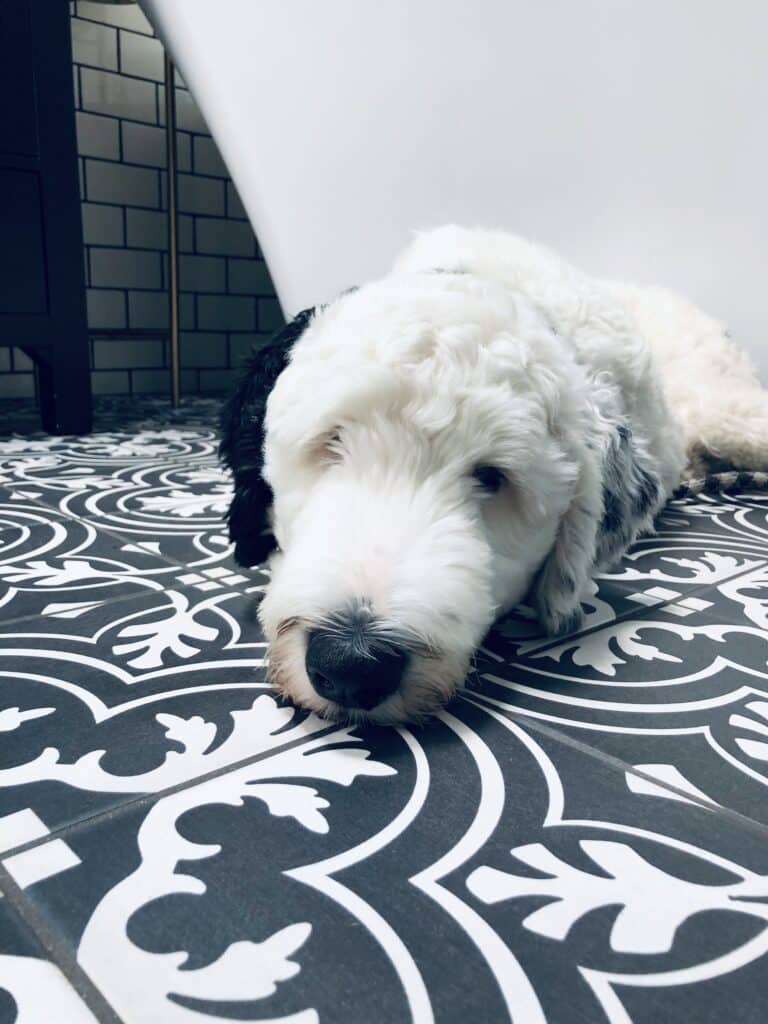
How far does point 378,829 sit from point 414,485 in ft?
1.26

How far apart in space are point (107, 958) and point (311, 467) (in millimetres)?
588

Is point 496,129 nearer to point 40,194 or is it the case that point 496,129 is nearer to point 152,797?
point 40,194

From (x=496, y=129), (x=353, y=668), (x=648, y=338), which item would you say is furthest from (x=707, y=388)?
(x=353, y=668)

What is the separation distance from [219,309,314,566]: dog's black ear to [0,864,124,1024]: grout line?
0.61 meters

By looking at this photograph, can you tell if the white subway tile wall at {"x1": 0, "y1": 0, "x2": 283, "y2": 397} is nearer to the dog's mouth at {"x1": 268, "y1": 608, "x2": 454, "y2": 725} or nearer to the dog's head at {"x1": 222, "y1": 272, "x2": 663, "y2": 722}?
the dog's head at {"x1": 222, "y1": 272, "x2": 663, "y2": 722}

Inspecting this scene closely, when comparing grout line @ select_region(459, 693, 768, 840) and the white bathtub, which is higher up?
the white bathtub

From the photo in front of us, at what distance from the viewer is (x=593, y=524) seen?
1046 mm

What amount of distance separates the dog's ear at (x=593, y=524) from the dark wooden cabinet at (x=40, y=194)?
1.92 metres

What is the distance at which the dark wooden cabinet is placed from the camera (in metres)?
2.30

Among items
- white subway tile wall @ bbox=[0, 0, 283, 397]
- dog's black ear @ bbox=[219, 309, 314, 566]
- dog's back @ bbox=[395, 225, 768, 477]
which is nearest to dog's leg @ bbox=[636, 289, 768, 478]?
dog's back @ bbox=[395, 225, 768, 477]

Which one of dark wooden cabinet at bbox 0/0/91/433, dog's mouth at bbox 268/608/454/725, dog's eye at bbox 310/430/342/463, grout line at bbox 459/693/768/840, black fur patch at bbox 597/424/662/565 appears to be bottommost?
grout line at bbox 459/693/768/840

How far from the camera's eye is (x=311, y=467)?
100 centimetres

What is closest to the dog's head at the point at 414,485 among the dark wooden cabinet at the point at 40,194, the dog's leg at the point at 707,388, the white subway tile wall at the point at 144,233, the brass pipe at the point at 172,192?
the dog's leg at the point at 707,388

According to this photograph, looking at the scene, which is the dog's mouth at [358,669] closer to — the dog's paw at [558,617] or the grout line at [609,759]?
the grout line at [609,759]
